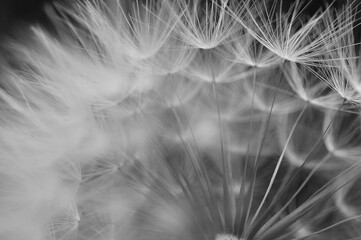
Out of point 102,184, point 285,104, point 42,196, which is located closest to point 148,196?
point 102,184

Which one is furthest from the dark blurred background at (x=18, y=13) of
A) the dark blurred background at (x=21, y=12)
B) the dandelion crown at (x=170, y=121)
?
the dandelion crown at (x=170, y=121)

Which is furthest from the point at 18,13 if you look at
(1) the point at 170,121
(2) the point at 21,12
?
(1) the point at 170,121

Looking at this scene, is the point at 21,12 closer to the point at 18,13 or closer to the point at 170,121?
the point at 18,13

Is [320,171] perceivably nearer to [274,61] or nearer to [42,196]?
[274,61]

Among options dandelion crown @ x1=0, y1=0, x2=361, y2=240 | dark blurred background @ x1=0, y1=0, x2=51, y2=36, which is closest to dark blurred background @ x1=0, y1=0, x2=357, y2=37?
dark blurred background @ x1=0, y1=0, x2=51, y2=36

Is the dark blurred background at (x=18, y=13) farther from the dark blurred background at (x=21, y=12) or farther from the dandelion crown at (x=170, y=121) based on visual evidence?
the dandelion crown at (x=170, y=121)

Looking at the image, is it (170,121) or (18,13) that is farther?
(18,13)

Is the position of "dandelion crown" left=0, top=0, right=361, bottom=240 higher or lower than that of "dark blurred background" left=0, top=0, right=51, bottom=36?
lower

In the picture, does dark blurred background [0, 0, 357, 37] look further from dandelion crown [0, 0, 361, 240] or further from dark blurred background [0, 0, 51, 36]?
dandelion crown [0, 0, 361, 240]
